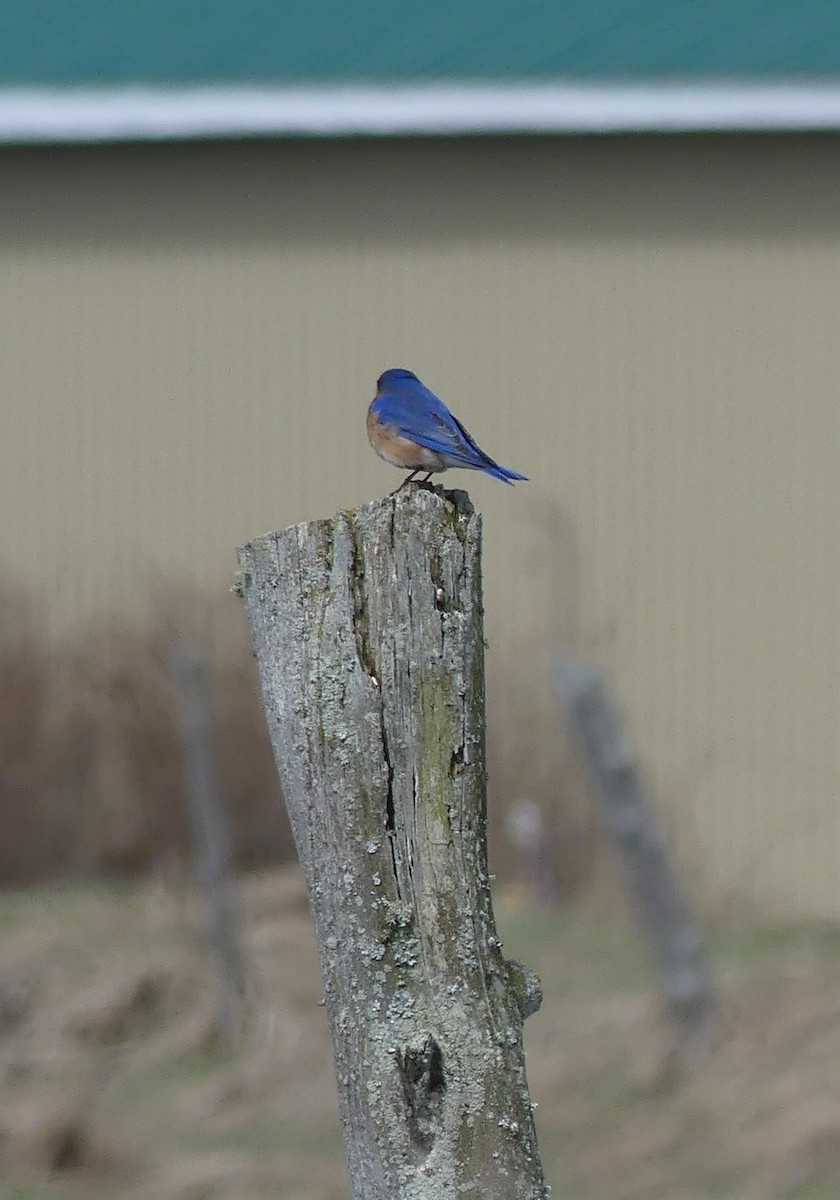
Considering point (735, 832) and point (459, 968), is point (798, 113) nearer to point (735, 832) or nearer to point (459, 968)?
point (735, 832)

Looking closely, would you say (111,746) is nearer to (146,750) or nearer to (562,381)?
(146,750)

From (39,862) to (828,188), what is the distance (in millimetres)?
6191

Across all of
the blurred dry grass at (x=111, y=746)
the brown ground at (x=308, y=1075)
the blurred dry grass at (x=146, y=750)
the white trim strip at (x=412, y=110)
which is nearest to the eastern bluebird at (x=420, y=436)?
the brown ground at (x=308, y=1075)

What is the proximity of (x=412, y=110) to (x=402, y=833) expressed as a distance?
852 cm

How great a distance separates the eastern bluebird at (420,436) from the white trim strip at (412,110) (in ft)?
21.7

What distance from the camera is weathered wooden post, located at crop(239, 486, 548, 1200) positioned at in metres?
3.22

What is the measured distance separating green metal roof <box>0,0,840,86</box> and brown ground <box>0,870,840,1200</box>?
16.1ft

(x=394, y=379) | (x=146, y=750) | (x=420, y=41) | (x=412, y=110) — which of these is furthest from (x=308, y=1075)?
(x=420, y=41)

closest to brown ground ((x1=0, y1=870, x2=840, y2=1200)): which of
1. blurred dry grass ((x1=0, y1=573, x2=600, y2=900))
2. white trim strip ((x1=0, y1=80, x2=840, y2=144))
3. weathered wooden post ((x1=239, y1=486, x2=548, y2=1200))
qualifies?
blurred dry grass ((x1=0, y1=573, x2=600, y2=900))

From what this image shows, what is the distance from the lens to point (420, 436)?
4.67 meters

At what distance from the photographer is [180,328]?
11836mm

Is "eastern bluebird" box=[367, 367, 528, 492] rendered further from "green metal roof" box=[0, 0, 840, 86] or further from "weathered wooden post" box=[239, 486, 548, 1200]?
"green metal roof" box=[0, 0, 840, 86]

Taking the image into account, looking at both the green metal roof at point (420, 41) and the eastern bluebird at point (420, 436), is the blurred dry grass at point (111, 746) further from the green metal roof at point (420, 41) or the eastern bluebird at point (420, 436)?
the eastern bluebird at point (420, 436)

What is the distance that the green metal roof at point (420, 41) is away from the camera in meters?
11.3
